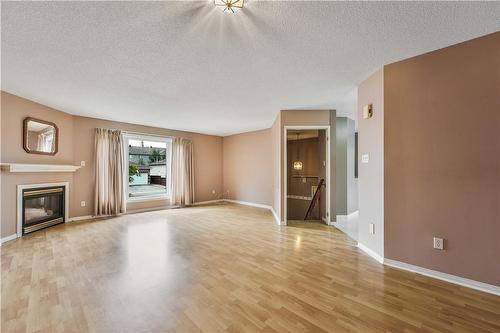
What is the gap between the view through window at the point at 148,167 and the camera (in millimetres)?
6188

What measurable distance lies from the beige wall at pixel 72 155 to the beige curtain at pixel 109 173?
190 millimetres

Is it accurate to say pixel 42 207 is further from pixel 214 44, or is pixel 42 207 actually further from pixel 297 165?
pixel 297 165

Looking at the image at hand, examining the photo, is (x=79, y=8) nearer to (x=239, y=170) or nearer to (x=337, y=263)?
(x=337, y=263)

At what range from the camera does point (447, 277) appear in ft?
7.53

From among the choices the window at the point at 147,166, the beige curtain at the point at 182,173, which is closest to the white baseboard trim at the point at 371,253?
the beige curtain at the point at 182,173

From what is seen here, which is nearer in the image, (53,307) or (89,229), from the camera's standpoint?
(53,307)

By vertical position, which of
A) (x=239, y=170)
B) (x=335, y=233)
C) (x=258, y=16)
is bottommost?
(x=335, y=233)

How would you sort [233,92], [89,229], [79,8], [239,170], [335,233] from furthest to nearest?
[239,170]
[89,229]
[335,233]
[233,92]
[79,8]

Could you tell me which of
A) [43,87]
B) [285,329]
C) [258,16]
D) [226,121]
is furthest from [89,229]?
[258,16]

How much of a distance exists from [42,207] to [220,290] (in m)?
4.64

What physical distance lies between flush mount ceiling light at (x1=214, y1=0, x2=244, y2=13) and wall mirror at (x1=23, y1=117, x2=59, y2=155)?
456 cm

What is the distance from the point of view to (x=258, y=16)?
1794mm

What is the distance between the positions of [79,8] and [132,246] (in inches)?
124

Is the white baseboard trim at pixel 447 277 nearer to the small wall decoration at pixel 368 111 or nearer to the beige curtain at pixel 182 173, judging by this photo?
the small wall decoration at pixel 368 111
